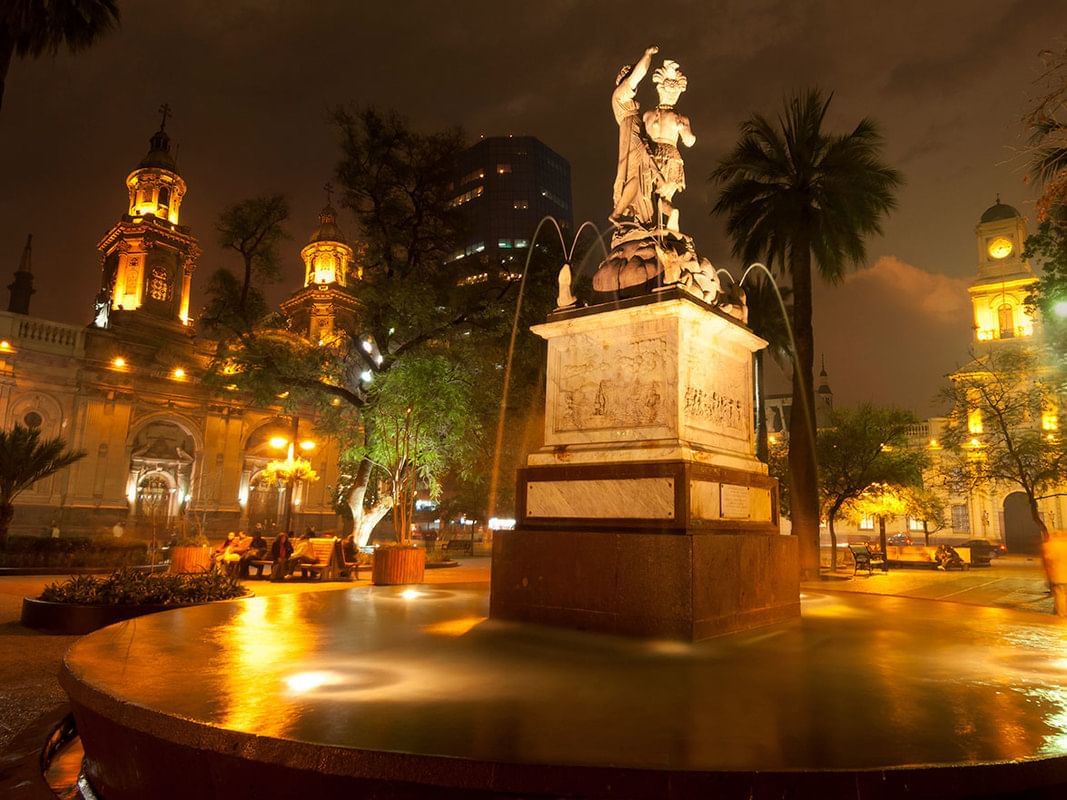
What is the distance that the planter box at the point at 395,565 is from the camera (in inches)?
488

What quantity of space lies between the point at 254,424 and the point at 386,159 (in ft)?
85.1

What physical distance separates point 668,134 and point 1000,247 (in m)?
63.5

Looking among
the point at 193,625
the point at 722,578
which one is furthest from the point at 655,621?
the point at 193,625

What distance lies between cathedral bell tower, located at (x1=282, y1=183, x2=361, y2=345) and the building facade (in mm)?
615

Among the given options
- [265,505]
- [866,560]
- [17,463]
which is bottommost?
[866,560]

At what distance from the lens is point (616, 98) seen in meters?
8.27

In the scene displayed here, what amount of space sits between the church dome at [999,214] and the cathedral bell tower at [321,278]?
54.7m

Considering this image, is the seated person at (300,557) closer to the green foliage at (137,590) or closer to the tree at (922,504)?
the green foliage at (137,590)

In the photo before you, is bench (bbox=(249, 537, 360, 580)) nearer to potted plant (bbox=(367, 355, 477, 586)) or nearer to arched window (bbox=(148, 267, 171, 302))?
potted plant (bbox=(367, 355, 477, 586))

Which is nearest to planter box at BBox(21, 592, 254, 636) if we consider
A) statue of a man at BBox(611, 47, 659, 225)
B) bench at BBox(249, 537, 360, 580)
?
statue of a man at BBox(611, 47, 659, 225)

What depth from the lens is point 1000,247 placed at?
57.6m

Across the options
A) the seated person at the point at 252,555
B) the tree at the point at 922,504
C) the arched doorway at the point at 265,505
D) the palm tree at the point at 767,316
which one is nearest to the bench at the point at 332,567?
the seated person at the point at 252,555

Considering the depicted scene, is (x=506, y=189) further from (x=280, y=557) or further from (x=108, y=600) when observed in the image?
(x=108, y=600)

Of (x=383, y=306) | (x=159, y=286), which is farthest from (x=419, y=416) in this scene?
(x=159, y=286)
